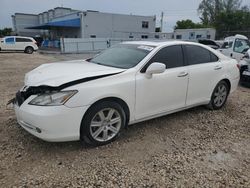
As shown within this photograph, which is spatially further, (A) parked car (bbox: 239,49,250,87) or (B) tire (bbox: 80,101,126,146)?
(A) parked car (bbox: 239,49,250,87)

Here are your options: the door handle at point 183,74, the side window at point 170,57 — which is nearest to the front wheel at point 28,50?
the side window at point 170,57

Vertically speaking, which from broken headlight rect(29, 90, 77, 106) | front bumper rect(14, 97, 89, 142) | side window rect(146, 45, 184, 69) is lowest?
front bumper rect(14, 97, 89, 142)

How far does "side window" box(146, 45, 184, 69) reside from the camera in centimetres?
389

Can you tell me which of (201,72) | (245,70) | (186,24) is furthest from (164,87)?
(186,24)

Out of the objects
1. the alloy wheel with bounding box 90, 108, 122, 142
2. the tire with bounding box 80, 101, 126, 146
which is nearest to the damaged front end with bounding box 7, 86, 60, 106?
the tire with bounding box 80, 101, 126, 146

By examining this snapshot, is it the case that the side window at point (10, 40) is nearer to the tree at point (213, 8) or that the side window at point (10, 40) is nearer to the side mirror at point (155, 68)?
the side mirror at point (155, 68)

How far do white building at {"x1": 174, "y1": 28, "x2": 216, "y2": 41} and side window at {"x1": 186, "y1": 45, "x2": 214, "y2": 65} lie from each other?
2434 cm

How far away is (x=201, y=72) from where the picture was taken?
4406 millimetres

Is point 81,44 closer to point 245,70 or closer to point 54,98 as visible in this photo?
point 245,70

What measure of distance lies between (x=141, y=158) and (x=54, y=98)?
4.49 ft

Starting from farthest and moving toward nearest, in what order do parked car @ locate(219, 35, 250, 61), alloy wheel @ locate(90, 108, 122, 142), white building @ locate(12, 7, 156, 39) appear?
1. white building @ locate(12, 7, 156, 39)
2. parked car @ locate(219, 35, 250, 61)
3. alloy wheel @ locate(90, 108, 122, 142)

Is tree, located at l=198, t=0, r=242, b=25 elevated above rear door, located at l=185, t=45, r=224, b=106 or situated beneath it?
elevated above

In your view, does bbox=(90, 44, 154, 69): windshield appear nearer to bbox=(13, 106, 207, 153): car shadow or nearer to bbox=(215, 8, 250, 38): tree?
bbox=(13, 106, 207, 153): car shadow

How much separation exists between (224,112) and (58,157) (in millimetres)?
3565
